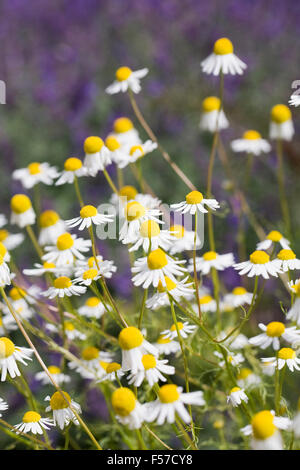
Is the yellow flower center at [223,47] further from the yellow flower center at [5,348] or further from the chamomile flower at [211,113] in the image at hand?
the yellow flower center at [5,348]

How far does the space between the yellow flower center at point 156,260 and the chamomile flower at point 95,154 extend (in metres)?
0.18

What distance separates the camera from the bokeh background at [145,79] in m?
1.49

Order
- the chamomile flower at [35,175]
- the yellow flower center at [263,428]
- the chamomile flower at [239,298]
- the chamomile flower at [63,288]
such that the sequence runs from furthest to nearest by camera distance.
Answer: the chamomile flower at [35,175] < the chamomile flower at [239,298] < the chamomile flower at [63,288] < the yellow flower center at [263,428]

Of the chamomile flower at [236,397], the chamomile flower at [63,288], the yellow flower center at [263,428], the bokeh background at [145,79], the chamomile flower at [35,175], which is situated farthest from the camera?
the bokeh background at [145,79]

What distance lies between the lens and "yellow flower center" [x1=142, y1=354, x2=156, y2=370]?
1.61ft

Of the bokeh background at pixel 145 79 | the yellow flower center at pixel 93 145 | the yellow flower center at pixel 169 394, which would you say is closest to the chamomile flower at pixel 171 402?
the yellow flower center at pixel 169 394

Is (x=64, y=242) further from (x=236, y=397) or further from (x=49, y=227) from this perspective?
(x=236, y=397)

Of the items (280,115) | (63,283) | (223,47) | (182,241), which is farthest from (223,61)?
(63,283)

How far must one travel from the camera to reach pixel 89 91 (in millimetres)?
1517

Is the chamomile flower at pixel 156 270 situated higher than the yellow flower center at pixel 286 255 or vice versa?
the yellow flower center at pixel 286 255

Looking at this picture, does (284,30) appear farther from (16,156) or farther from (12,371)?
(12,371)

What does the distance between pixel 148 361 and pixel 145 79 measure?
133cm

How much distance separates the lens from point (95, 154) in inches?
26.7

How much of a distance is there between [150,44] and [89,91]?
29cm
